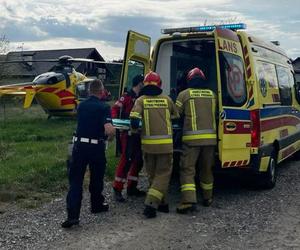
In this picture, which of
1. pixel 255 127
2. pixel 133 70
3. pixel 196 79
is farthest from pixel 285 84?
pixel 196 79

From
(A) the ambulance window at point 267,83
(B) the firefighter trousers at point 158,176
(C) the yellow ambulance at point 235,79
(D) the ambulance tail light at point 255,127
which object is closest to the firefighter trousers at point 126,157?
(B) the firefighter trousers at point 158,176

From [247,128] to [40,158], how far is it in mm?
5290

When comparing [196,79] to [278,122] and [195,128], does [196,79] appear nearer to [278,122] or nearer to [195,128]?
[195,128]

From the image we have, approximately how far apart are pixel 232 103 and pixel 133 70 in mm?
1985

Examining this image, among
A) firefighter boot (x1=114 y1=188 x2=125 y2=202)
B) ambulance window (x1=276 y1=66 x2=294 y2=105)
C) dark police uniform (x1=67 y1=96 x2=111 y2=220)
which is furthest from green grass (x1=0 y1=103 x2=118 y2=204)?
ambulance window (x1=276 y1=66 x2=294 y2=105)

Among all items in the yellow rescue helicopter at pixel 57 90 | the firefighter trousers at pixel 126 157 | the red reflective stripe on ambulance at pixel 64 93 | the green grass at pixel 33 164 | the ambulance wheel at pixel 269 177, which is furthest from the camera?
the red reflective stripe on ambulance at pixel 64 93

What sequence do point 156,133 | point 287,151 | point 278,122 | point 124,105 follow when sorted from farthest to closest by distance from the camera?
point 287,151
point 278,122
point 124,105
point 156,133

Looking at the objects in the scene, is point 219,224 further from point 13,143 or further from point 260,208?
point 13,143

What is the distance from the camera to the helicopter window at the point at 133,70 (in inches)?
336

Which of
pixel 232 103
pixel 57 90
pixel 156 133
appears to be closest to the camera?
pixel 156 133

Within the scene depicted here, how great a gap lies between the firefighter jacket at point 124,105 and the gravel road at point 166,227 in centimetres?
136

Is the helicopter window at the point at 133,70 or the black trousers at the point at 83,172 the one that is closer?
the black trousers at the point at 83,172

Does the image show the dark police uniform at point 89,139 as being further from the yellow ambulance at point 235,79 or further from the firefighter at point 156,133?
the yellow ambulance at point 235,79

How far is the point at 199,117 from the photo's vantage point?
736 centimetres
